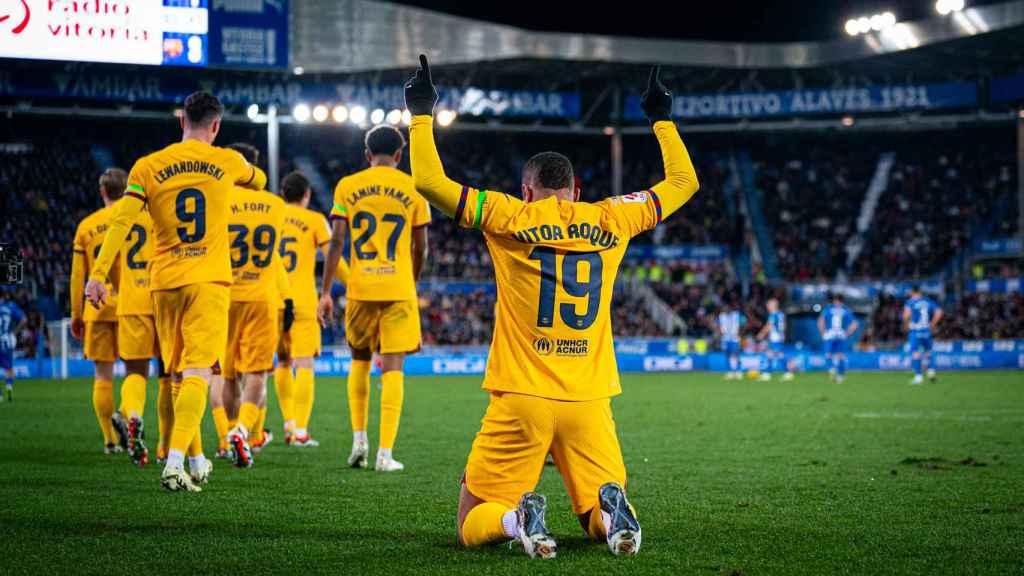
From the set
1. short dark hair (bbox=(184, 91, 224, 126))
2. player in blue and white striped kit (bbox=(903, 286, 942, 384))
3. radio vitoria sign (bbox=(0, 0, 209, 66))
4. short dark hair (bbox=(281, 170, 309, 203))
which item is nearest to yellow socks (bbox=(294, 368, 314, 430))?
short dark hair (bbox=(281, 170, 309, 203))

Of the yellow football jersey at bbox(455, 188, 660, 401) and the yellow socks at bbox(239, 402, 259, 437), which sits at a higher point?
the yellow football jersey at bbox(455, 188, 660, 401)

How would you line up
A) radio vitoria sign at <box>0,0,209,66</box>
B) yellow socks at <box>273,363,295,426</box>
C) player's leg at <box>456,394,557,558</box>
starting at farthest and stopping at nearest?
1. radio vitoria sign at <box>0,0,209,66</box>
2. yellow socks at <box>273,363,295,426</box>
3. player's leg at <box>456,394,557,558</box>

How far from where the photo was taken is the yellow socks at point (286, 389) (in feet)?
35.6

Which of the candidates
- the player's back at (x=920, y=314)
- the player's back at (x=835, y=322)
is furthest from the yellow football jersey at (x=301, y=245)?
the player's back at (x=835, y=322)

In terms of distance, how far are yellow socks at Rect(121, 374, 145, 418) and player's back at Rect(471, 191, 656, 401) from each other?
16.4ft

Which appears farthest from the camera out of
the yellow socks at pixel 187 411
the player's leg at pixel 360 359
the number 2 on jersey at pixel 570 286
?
the player's leg at pixel 360 359

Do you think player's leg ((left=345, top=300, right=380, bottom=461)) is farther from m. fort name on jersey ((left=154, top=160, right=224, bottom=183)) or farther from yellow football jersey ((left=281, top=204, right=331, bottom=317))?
yellow football jersey ((left=281, top=204, right=331, bottom=317))

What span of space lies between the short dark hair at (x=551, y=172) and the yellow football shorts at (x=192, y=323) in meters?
2.78

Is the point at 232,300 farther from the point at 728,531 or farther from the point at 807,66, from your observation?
the point at 807,66

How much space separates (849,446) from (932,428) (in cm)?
239

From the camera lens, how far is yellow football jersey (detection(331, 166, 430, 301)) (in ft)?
28.4

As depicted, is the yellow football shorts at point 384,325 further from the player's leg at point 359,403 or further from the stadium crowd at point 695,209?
the stadium crowd at point 695,209

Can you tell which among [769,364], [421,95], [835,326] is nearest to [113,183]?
[421,95]

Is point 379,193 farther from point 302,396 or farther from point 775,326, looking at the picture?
point 775,326
